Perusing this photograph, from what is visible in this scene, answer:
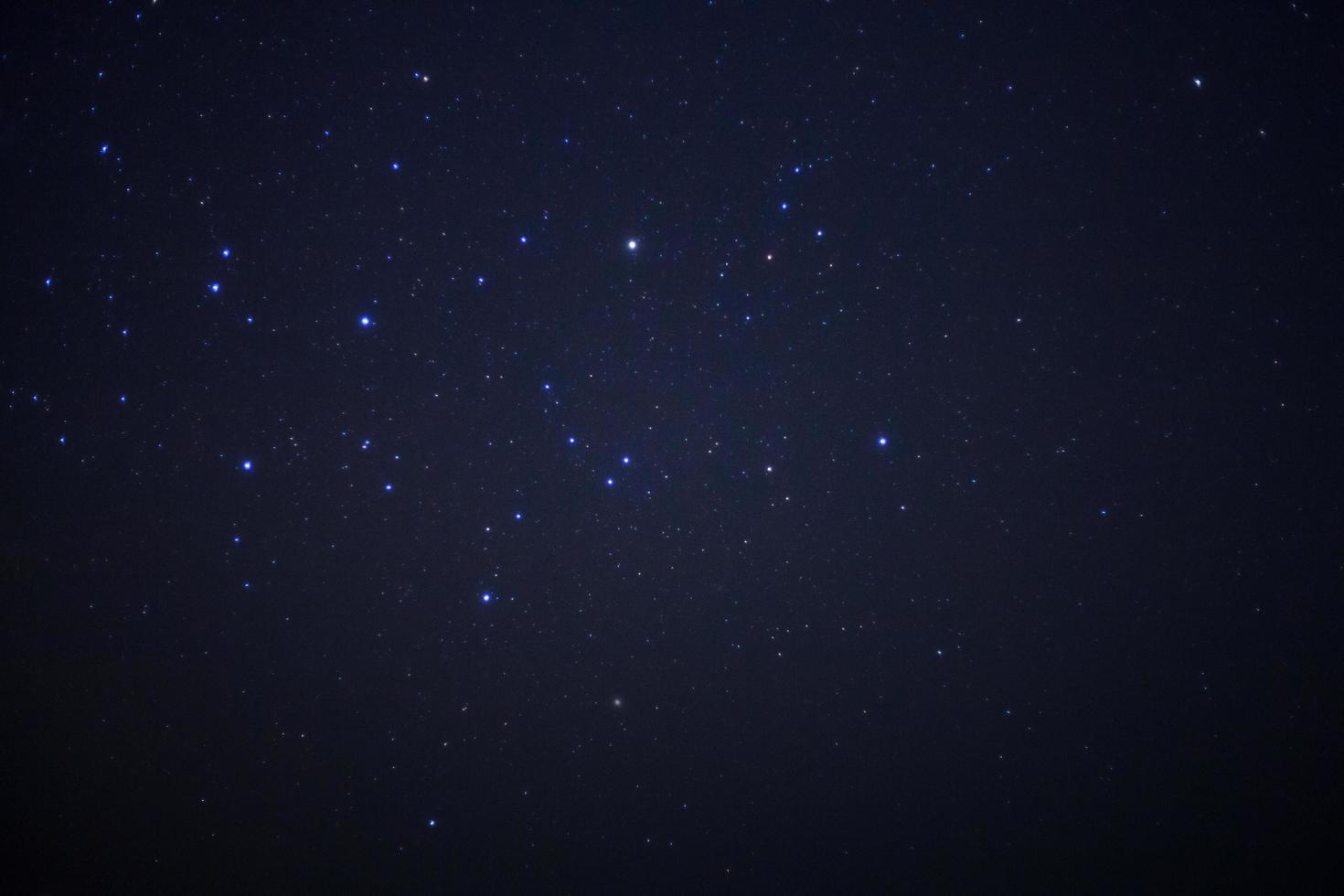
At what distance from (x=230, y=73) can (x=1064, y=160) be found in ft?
3.14

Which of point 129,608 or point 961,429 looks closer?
point 961,429

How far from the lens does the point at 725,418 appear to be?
80cm

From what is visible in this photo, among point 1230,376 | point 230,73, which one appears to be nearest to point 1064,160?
point 1230,376

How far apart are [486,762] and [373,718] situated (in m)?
0.15

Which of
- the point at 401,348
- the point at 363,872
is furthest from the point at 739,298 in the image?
the point at 363,872

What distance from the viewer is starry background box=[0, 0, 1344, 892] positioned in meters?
0.76

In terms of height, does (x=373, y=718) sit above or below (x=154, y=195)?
below

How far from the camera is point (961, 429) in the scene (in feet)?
2.58

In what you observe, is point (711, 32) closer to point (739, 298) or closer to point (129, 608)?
point (739, 298)

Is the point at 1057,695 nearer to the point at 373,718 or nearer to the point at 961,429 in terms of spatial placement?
the point at 961,429

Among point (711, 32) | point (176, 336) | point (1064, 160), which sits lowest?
point (176, 336)

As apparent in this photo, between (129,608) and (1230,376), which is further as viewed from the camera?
(129,608)

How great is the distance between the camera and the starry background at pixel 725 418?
76 centimetres

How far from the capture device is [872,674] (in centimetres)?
81
